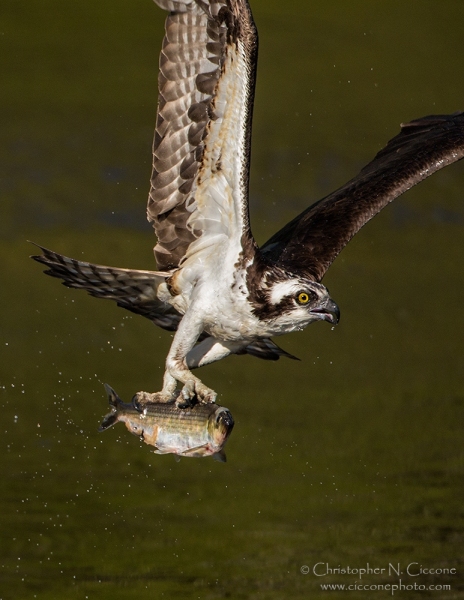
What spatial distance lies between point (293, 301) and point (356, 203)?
1.89m

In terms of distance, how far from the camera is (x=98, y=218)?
1680 centimetres

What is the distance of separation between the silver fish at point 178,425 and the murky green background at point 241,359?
1.51 metres

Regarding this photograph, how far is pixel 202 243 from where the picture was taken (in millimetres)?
8836

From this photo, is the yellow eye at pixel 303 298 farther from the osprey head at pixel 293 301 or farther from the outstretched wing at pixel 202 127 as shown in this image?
the outstretched wing at pixel 202 127

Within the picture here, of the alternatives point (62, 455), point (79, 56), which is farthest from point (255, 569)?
point (79, 56)

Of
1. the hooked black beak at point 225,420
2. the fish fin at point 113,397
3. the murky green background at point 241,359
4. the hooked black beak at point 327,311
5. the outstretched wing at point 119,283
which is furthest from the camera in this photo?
the murky green background at point 241,359

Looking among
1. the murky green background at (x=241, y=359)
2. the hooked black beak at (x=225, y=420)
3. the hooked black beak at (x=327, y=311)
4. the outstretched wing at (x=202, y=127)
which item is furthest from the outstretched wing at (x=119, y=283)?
the murky green background at (x=241, y=359)

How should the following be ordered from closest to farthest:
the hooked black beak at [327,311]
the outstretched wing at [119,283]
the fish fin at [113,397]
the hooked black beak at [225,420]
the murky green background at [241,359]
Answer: the hooked black beak at [225,420], the fish fin at [113,397], the outstretched wing at [119,283], the hooked black beak at [327,311], the murky green background at [241,359]

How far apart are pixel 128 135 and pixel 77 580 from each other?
35.3 feet

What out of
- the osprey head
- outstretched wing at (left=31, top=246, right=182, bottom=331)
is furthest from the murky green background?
the osprey head

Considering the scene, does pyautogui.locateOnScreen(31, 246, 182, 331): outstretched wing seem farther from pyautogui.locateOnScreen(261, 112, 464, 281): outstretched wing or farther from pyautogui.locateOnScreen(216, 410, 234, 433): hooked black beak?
pyautogui.locateOnScreen(216, 410, 234, 433): hooked black beak

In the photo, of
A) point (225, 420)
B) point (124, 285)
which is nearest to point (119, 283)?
point (124, 285)

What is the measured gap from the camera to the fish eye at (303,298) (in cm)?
858

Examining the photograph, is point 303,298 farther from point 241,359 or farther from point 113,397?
point 241,359
